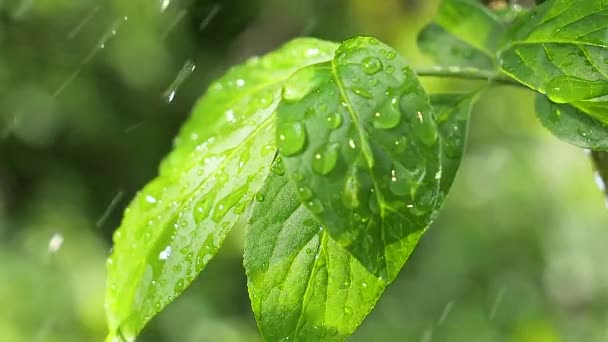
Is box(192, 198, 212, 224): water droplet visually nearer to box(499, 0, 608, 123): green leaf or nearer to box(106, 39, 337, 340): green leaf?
box(106, 39, 337, 340): green leaf

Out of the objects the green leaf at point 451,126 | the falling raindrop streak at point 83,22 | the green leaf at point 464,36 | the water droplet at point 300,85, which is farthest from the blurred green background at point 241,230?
the water droplet at point 300,85

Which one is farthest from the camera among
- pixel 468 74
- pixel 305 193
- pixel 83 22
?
pixel 83 22

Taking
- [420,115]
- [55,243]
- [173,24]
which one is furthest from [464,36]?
[173,24]

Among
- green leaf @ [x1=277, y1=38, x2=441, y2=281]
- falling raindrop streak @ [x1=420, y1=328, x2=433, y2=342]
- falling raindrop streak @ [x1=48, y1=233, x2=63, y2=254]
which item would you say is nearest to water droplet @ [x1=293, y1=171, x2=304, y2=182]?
green leaf @ [x1=277, y1=38, x2=441, y2=281]

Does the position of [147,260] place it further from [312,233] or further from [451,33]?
[451,33]

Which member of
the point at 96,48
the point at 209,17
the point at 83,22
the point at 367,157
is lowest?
the point at 209,17

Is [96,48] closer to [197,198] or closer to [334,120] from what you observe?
[197,198]
